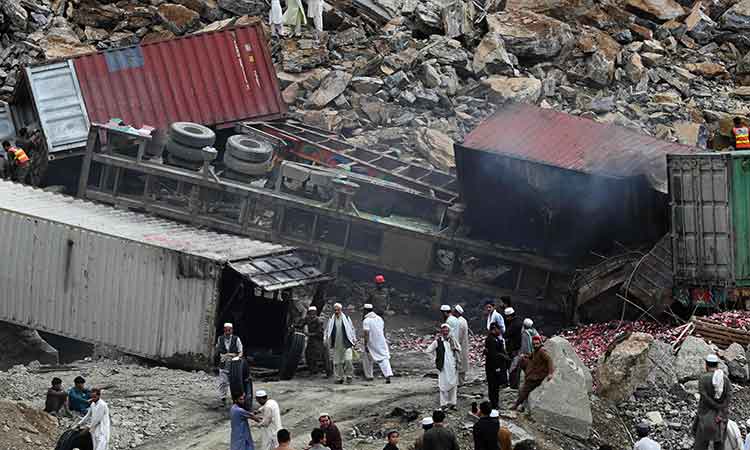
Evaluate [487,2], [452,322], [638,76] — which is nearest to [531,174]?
[452,322]

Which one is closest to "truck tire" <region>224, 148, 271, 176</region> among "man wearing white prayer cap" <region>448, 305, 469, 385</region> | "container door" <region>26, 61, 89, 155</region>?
"container door" <region>26, 61, 89, 155</region>

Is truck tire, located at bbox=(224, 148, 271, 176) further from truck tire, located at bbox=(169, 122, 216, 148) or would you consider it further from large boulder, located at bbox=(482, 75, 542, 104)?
large boulder, located at bbox=(482, 75, 542, 104)

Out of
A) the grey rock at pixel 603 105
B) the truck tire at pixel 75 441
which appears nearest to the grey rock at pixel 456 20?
the grey rock at pixel 603 105

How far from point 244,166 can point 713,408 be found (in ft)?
31.8

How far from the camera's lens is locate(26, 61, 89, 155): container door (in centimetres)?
2164

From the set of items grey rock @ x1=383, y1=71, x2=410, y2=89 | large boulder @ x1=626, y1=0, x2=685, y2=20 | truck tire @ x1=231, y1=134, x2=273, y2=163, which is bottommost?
truck tire @ x1=231, y1=134, x2=273, y2=163

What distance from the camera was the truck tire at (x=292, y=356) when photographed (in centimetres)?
1717

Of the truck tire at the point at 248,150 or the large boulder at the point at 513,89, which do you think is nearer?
the truck tire at the point at 248,150

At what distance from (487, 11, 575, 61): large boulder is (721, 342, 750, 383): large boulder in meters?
13.7

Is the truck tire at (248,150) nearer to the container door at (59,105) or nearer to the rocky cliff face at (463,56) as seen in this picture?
the container door at (59,105)

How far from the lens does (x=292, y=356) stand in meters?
17.2

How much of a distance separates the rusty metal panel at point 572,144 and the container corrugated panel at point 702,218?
64 cm

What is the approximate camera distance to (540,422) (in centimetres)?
1460

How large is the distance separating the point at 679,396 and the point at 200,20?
656 inches
